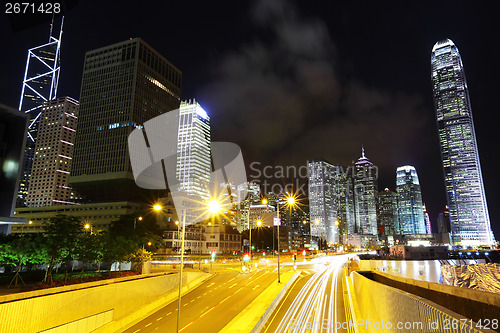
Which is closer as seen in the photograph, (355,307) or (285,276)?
(355,307)

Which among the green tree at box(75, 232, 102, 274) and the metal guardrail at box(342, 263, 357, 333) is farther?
the green tree at box(75, 232, 102, 274)

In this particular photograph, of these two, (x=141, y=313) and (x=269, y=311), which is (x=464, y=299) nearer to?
(x=269, y=311)

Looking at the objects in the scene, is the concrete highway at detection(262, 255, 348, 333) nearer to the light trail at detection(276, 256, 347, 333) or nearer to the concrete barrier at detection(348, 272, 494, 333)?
the light trail at detection(276, 256, 347, 333)

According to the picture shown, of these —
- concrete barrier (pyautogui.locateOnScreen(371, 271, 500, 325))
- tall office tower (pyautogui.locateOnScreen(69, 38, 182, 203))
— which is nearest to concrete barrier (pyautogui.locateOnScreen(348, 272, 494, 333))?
concrete barrier (pyautogui.locateOnScreen(371, 271, 500, 325))

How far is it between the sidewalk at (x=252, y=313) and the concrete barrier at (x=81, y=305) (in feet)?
35.3

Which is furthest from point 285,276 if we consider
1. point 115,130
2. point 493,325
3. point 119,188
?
point 115,130

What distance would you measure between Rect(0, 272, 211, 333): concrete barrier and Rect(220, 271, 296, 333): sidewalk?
35.3 feet

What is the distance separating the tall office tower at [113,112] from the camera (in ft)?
522

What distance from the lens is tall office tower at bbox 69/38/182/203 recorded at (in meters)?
159

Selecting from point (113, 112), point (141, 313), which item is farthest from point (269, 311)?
point (113, 112)

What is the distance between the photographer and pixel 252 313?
95.2 ft

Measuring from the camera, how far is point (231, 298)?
36.5m

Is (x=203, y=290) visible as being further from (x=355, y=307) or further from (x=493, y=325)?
(x=493, y=325)

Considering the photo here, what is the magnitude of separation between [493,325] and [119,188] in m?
163
